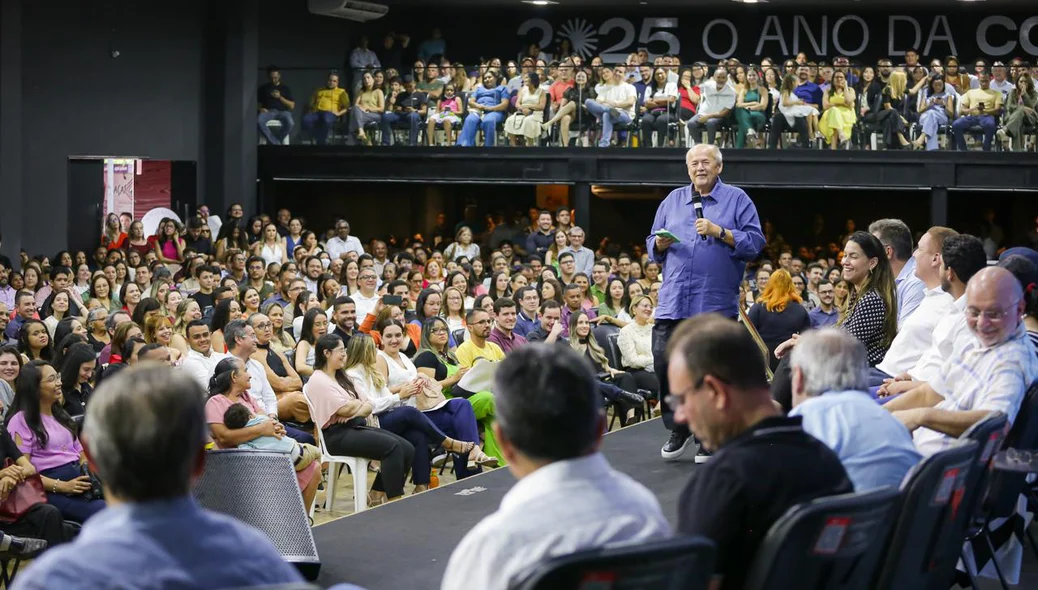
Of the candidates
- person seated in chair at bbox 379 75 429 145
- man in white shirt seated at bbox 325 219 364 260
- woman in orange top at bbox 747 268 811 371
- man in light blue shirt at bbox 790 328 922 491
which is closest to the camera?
man in light blue shirt at bbox 790 328 922 491

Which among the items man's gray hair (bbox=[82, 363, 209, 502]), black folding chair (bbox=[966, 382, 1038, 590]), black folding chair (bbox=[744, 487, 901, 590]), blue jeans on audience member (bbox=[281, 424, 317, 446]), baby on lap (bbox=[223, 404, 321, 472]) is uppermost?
man's gray hair (bbox=[82, 363, 209, 502])

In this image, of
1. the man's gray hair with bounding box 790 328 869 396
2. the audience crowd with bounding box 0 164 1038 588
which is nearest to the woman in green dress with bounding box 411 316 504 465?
the audience crowd with bounding box 0 164 1038 588

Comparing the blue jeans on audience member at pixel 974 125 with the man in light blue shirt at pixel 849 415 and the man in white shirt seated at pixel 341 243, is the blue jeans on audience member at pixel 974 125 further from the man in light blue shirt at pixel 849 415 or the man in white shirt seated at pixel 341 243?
the man in light blue shirt at pixel 849 415

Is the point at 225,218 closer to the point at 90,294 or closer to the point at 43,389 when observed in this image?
the point at 90,294

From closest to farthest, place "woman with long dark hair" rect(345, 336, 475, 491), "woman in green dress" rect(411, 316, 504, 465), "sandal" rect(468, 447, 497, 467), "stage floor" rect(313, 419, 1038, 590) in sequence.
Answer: "stage floor" rect(313, 419, 1038, 590) < "woman with long dark hair" rect(345, 336, 475, 491) < "sandal" rect(468, 447, 497, 467) < "woman in green dress" rect(411, 316, 504, 465)

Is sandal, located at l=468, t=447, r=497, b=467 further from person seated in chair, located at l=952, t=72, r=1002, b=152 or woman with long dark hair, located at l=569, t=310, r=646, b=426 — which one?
person seated in chair, located at l=952, t=72, r=1002, b=152

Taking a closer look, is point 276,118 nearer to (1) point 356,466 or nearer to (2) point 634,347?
(2) point 634,347

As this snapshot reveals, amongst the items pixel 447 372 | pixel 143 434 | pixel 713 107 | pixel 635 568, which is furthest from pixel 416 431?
pixel 713 107

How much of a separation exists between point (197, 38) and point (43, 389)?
1355 cm

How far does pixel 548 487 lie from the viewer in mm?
2354

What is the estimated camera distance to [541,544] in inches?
90.4

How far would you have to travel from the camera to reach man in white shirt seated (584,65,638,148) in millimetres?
15750

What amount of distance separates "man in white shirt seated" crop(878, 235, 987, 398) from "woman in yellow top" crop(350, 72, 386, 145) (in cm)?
1242

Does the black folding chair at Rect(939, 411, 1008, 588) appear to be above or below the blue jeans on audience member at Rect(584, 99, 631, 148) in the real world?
below
